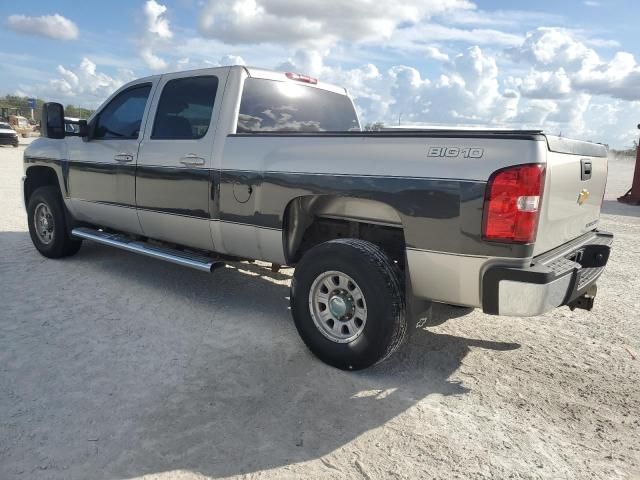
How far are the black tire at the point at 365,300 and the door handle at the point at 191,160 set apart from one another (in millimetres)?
1329

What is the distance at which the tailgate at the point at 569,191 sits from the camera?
2877mm

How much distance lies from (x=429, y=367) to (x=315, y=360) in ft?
2.65

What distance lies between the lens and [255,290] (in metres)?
5.19

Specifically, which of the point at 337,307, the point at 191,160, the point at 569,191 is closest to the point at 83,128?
the point at 191,160

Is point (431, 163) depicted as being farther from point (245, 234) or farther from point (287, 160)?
point (245, 234)

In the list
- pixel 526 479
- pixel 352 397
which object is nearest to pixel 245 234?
pixel 352 397

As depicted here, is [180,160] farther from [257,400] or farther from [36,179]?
[36,179]

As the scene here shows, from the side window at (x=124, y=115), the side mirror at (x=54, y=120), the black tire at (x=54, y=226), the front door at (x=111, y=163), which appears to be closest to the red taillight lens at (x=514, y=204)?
the front door at (x=111, y=163)

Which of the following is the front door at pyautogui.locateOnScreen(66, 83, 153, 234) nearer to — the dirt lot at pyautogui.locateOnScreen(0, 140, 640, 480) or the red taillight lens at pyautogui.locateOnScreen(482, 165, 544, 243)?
the dirt lot at pyautogui.locateOnScreen(0, 140, 640, 480)

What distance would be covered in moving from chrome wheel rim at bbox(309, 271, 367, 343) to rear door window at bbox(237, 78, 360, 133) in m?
1.51

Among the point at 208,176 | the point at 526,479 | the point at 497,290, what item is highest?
the point at 208,176

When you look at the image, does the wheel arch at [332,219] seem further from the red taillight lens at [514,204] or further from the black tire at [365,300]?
the red taillight lens at [514,204]

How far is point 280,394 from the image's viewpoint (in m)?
3.14

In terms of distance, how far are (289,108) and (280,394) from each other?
258 centimetres
